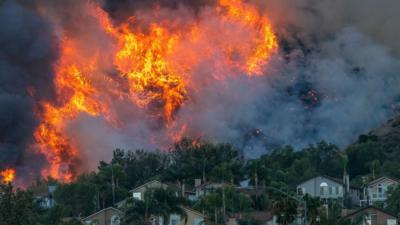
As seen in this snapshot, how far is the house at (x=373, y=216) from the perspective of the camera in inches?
3846

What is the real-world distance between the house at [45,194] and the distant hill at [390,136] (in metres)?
65.2

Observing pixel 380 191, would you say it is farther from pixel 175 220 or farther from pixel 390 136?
pixel 390 136

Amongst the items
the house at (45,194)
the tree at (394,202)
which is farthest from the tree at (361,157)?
the house at (45,194)

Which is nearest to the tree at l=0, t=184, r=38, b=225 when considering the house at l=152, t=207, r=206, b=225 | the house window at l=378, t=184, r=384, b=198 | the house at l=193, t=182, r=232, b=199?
the house at l=152, t=207, r=206, b=225

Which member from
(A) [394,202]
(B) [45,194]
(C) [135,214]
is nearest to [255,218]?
(C) [135,214]

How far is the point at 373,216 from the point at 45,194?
174 feet

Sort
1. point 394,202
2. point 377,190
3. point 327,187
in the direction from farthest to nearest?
point 327,187 → point 377,190 → point 394,202

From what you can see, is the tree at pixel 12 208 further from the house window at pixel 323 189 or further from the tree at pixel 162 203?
the house window at pixel 323 189

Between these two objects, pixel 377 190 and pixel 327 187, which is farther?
pixel 327 187

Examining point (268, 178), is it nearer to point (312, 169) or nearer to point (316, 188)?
point (316, 188)

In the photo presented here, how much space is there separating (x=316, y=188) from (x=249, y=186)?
1121cm

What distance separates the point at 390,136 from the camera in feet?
561

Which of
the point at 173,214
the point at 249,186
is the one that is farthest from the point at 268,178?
the point at 173,214

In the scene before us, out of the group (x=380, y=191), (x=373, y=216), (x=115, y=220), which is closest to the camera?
(x=373, y=216)
